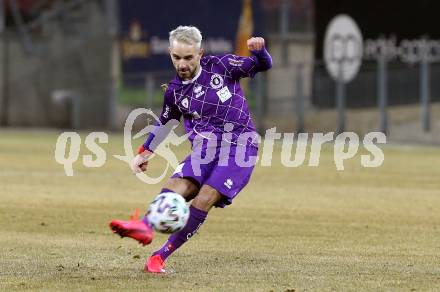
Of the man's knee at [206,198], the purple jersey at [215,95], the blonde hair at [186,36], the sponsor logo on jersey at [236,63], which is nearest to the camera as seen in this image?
the blonde hair at [186,36]

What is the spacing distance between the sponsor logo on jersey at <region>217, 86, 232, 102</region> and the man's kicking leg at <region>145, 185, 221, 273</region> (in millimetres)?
731

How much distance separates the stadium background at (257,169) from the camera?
10672 mm

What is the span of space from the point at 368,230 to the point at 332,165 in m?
10.1

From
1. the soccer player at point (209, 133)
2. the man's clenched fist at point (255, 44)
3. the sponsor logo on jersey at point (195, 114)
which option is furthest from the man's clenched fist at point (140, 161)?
the man's clenched fist at point (255, 44)

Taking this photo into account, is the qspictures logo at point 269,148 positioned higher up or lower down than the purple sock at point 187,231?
lower down

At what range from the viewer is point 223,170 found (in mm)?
10219

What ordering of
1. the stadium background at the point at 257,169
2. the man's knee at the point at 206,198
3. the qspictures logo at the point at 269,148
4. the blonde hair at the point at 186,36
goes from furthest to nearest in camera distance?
the qspictures logo at the point at 269,148 → the stadium background at the point at 257,169 → the man's knee at the point at 206,198 → the blonde hair at the point at 186,36

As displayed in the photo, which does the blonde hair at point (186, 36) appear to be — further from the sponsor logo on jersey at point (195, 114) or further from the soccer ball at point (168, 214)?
the soccer ball at point (168, 214)

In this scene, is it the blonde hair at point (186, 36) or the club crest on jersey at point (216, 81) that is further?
the club crest on jersey at point (216, 81)

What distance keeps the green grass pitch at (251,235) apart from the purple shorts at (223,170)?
2.21ft

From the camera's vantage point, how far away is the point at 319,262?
11031 mm

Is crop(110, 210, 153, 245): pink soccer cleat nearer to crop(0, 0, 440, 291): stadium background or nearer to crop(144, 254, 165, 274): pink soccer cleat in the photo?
crop(0, 0, 440, 291): stadium background

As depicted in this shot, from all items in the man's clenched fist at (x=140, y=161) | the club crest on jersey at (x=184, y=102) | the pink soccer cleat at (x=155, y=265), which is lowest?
the pink soccer cleat at (x=155, y=265)

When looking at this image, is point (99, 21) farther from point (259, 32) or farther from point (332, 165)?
point (332, 165)
